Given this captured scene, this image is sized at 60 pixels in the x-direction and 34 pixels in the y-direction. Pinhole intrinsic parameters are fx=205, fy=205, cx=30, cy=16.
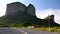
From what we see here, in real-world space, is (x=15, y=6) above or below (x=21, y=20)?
above

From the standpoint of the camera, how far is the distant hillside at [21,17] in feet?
474

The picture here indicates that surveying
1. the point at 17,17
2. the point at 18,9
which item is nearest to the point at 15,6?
the point at 18,9

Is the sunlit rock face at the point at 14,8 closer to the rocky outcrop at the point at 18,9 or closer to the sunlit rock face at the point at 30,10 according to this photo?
the rocky outcrop at the point at 18,9

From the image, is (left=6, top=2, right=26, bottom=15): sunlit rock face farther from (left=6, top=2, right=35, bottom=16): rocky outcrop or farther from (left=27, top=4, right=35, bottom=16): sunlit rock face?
(left=27, top=4, right=35, bottom=16): sunlit rock face

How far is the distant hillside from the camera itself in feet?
474

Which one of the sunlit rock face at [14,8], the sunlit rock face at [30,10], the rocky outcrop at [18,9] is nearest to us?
the sunlit rock face at [14,8]

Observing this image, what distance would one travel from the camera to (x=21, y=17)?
155875 millimetres

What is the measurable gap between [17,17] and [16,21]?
10160mm

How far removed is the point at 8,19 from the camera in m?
150

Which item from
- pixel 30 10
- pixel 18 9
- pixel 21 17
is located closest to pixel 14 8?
pixel 18 9

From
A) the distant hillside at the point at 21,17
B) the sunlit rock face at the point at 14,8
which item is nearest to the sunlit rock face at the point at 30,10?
the distant hillside at the point at 21,17

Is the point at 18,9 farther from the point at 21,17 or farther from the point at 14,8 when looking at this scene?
the point at 21,17

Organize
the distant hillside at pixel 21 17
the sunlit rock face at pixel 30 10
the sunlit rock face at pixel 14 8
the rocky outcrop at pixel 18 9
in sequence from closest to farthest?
the distant hillside at pixel 21 17
the sunlit rock face at pixel 14 8
the rocky outcrop at pixel 18 9
the sunlit rock face at pixel 30 10

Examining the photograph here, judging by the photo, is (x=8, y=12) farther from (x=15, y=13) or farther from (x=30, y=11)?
(x=30, y=11)
